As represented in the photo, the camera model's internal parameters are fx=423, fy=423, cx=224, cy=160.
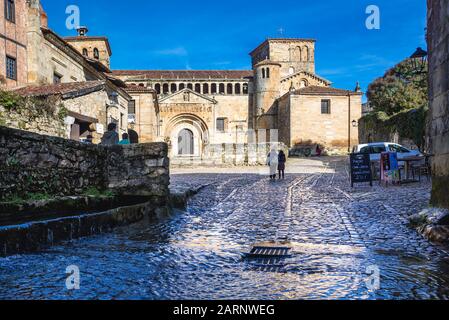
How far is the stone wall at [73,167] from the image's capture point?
19.9ft

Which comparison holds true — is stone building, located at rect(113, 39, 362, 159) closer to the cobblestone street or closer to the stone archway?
the stone archway

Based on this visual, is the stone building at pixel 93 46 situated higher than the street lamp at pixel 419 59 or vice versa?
the stone building at pixel 93 46

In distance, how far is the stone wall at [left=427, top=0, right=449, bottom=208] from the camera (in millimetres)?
6562

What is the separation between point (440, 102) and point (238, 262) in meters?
4.45

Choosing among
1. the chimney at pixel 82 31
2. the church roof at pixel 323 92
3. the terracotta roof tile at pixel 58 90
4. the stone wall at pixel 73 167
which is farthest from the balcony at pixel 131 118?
the stone wall at pixel 73 167

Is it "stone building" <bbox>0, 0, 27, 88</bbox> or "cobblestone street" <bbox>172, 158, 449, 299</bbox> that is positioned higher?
"stone building" <bbox>0, 0, 27, 88</bbox>

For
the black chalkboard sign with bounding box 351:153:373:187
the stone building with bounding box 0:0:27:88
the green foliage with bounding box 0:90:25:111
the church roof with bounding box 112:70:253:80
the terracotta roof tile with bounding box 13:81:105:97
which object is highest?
the church roof with bounding box 112:70:253:80

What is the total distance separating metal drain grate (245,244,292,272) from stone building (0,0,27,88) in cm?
1829

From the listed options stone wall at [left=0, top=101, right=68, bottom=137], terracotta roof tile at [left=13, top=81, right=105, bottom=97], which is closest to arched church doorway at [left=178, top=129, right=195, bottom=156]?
terracotta roof tile at [left=13, top=81, right=105, bottom=97]

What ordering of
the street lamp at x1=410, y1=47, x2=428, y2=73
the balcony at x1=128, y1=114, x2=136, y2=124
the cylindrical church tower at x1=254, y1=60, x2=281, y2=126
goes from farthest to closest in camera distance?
1. the cylindrical church tower at x1=254, y1=60, x2=281, y2=126
2. the balcony at x1=128, y1=114, x2=136, y2=124
3. the street lamp at x1=410, y1=47, x2=428, y2=73

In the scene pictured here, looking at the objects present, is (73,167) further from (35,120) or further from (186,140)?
(186,140)

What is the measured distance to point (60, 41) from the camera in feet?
75.1

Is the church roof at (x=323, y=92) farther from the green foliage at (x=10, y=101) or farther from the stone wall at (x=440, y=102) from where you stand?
the stone wall at (x=440, y=102)
